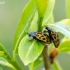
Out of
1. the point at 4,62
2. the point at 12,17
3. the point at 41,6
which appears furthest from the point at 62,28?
the point at 12,17

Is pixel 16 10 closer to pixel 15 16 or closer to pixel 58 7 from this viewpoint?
pixel 15 16

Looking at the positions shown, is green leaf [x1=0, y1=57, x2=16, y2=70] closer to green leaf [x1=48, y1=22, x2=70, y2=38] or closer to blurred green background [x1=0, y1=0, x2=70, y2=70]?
green leaf [x1=48, y1=22, x2=70, y2=38]

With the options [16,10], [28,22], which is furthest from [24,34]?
[16,10]

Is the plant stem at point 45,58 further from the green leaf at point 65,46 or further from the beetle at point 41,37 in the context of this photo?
the green leaf at point 65,46

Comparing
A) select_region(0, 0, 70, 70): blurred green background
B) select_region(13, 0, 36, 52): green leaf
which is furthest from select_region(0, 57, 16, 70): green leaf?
select_region(0, 0, 70, 70): blurred green background

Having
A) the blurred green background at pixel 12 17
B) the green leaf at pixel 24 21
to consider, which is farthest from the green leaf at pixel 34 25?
the blurred green background at pixel 12 17

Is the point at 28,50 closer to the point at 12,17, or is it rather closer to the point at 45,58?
A: the point at 45,58
